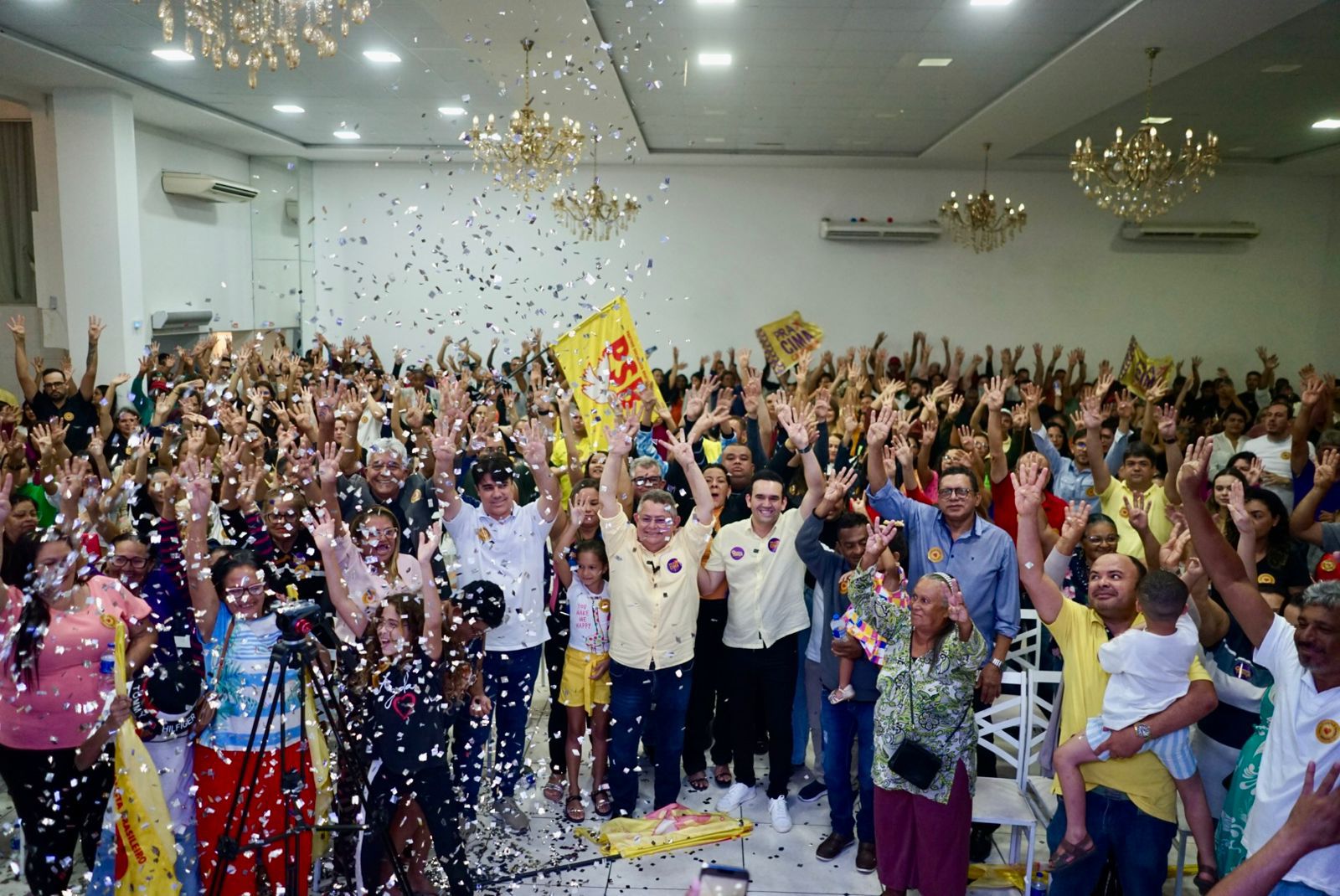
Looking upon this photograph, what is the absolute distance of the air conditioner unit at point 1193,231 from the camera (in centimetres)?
1273

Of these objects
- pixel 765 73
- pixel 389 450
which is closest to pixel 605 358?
pixel 389 450

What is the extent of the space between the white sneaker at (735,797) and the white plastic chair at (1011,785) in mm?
1012

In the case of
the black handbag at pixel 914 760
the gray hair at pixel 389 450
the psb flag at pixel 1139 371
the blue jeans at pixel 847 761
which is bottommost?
the blue jeans at pixel 847 761

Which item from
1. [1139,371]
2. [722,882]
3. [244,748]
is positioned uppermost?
[1139,371]

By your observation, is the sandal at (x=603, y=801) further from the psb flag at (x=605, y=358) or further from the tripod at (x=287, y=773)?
the psb flag at (x=605, y=358)

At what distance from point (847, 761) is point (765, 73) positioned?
19.5 feet

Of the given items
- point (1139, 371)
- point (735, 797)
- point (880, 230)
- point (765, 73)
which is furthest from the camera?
point (880, 230)

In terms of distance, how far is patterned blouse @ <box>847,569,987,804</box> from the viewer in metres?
3.14

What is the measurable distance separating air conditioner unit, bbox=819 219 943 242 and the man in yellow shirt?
1008 cm

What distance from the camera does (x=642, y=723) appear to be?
4.00 meters

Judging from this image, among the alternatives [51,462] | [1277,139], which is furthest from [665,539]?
[1277,139]

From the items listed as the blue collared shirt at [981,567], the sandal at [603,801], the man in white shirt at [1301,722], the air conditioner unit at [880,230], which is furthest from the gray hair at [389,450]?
the air conditioner unit at [880,230]

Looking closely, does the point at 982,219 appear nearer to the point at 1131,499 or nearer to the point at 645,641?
the point at 1131,499

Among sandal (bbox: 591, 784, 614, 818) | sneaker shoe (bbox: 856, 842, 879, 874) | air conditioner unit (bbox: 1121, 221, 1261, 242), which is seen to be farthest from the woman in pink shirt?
air conditioner unit (bbox: 1121, 221, 1261, 242)
